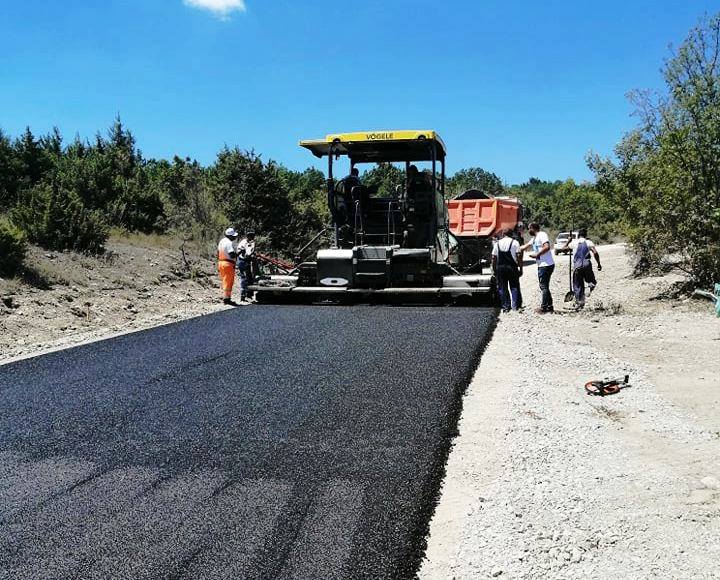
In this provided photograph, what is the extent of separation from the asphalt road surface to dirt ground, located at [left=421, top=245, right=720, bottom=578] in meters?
0.20

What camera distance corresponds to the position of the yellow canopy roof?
10.5 meters

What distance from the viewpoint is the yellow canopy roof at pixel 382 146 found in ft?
34.6

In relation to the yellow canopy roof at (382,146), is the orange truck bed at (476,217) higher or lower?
lower

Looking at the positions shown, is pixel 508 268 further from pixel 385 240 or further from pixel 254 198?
pixel 254 198

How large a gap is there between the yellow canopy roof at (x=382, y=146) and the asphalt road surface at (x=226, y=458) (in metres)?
4.77

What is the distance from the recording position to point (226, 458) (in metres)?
3.62

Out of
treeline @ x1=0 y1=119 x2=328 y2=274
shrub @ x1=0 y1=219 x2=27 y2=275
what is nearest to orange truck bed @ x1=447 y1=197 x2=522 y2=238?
treeline @ x1=0 y1=119 x2=328 y2=274

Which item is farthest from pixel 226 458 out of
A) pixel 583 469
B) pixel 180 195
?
pixel 180 195

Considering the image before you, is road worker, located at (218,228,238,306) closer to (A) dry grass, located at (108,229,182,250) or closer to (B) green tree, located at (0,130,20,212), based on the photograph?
(A) dry grass, located at (108,229,182,250)

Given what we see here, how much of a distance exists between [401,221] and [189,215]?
10977 mm

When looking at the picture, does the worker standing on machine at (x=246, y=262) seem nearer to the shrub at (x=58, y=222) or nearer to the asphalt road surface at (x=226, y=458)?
the shrub at (x=58, y=222)

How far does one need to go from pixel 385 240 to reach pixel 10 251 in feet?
21.0

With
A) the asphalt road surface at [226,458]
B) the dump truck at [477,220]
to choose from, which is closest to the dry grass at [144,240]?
the dump truck at [477,220]

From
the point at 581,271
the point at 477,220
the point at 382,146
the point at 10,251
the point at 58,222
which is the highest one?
the point at 382,146
